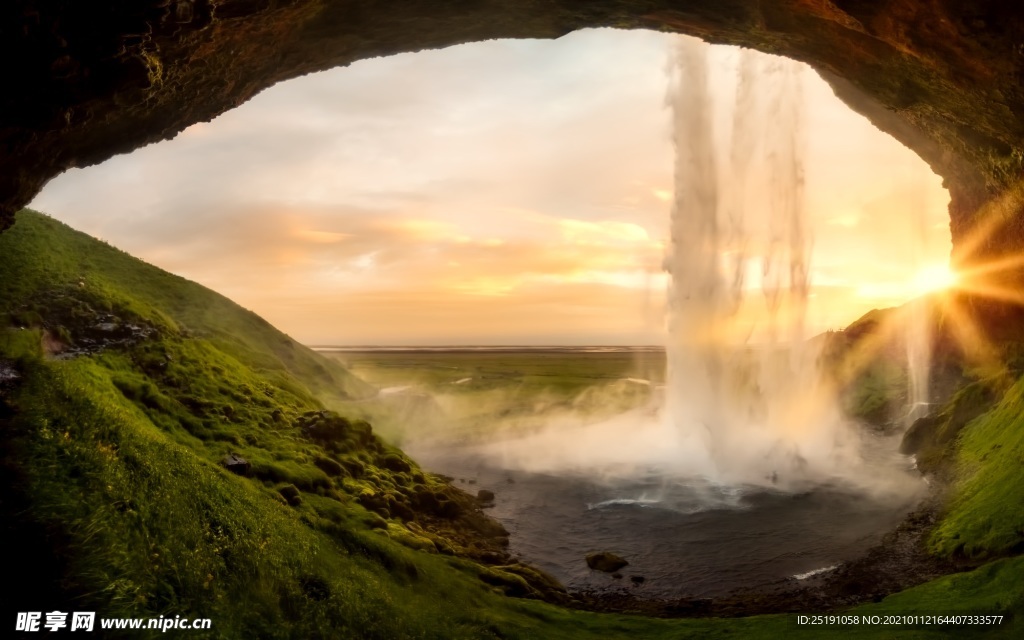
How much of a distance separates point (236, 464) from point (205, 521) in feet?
30.6

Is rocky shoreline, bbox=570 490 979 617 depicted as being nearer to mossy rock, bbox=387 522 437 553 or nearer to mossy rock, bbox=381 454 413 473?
mossy rock, bbox=387 522 437 553

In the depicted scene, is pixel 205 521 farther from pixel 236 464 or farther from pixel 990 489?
pixel 990 489

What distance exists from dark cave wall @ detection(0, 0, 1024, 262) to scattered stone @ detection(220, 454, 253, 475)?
15.3 meters

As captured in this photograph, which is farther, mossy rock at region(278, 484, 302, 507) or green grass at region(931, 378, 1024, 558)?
mossy rock at region(278, 484, 302, 507)

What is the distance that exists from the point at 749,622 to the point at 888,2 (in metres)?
28.9

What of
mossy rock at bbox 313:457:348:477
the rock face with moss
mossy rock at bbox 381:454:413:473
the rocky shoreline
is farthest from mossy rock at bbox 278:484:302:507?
the rocky shoreline

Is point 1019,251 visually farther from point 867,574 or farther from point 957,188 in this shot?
point 867,574

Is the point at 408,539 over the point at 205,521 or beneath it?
over

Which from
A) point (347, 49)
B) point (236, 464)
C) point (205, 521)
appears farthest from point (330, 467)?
point (347, 49)

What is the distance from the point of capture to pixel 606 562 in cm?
3488

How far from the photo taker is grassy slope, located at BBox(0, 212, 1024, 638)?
53.7ft

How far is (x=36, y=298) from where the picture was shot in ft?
120

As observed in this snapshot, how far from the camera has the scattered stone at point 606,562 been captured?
3456 cm

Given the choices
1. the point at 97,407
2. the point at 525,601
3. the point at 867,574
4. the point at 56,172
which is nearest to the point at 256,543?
the point at 97,407
